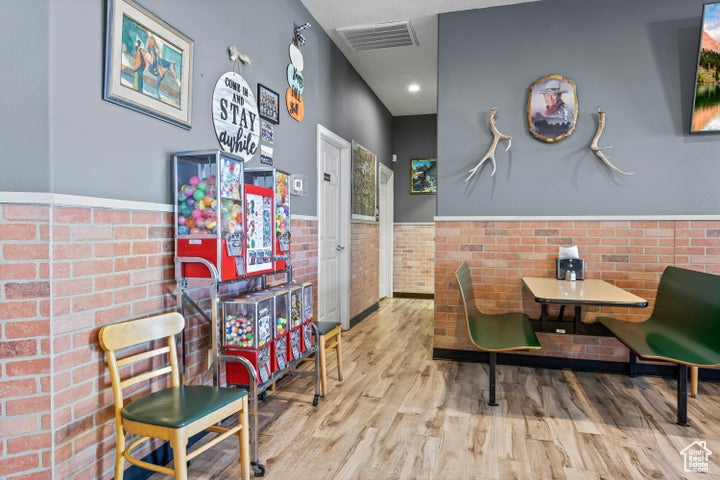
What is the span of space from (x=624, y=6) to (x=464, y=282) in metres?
2.58

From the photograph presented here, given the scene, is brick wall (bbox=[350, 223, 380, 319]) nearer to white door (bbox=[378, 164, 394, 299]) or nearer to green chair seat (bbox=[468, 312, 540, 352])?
white door (bbox=[378, 164, 394, 299])

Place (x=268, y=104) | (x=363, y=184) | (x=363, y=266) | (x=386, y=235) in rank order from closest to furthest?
(x=268, y=104) < (x=363, y=184) < (x=363, y=266) < (x=386, y=235)

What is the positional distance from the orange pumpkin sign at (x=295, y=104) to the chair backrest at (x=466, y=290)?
182cm

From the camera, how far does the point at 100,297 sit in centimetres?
169

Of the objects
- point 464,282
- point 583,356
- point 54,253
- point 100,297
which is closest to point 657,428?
point 583,356

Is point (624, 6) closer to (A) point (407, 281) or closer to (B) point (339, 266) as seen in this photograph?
(B) point (339, 266)

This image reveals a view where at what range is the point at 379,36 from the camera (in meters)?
4.09

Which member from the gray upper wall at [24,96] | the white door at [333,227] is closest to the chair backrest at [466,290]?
the white door at [333,227]

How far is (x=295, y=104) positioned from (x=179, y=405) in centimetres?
252

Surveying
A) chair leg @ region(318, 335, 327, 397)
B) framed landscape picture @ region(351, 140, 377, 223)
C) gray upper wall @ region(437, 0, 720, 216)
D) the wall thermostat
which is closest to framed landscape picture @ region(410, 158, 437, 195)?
framed landscape picture @ region(351, 140, 377, 223)

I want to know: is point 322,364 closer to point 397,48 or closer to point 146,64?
A: point 146,64

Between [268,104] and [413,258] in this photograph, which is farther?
[413,258]

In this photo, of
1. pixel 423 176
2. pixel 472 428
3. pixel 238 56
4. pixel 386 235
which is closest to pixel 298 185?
pixel 238 56

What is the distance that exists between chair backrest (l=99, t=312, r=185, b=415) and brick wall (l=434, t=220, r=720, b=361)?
2.33m
